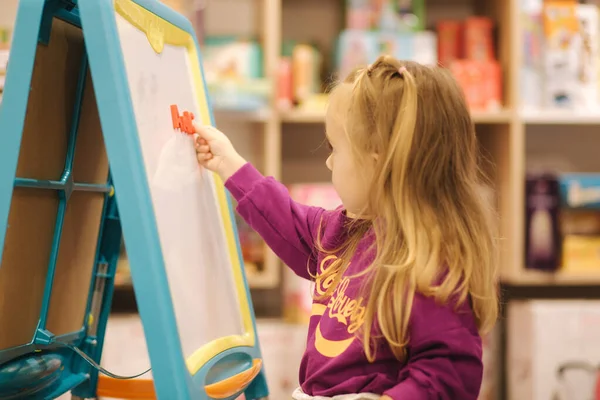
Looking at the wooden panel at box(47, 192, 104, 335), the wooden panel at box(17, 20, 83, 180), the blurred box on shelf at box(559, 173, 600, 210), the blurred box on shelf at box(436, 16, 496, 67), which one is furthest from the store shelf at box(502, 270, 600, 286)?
the wooden panel at box(17, 20, 83, 180)

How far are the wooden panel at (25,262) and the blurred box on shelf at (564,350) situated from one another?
1354mm

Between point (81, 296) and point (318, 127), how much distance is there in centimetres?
121

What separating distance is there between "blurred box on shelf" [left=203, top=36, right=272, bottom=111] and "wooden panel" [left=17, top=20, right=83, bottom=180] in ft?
2.67

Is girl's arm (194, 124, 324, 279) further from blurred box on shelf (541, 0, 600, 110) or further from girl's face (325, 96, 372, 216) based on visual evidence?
blurred box on shelf (541, 0, 600, 110)

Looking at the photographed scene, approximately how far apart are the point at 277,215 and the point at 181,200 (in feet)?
0.67

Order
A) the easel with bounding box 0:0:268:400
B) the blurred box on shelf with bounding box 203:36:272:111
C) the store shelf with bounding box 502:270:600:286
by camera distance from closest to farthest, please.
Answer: the easel with bounding box 0:0:268:400, the blurred box on shelf with bounding box 203:36:272:111, the store shelf with bounding box 502:270:600:286

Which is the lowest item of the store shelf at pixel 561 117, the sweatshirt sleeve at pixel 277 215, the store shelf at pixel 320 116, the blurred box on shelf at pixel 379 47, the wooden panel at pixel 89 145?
the sweatshirt sleeve at pixel 277 215

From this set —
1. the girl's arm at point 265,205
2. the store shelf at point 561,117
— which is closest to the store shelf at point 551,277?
the store shelf at point 561,117

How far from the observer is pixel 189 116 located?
1013 mm

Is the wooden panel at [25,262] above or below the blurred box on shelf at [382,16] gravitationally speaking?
below

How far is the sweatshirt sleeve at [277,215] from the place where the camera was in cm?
105

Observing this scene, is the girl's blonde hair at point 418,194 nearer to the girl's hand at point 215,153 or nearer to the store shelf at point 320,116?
the girl's hand at point 215,153

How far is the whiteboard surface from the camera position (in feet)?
2.70

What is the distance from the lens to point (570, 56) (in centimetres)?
188
